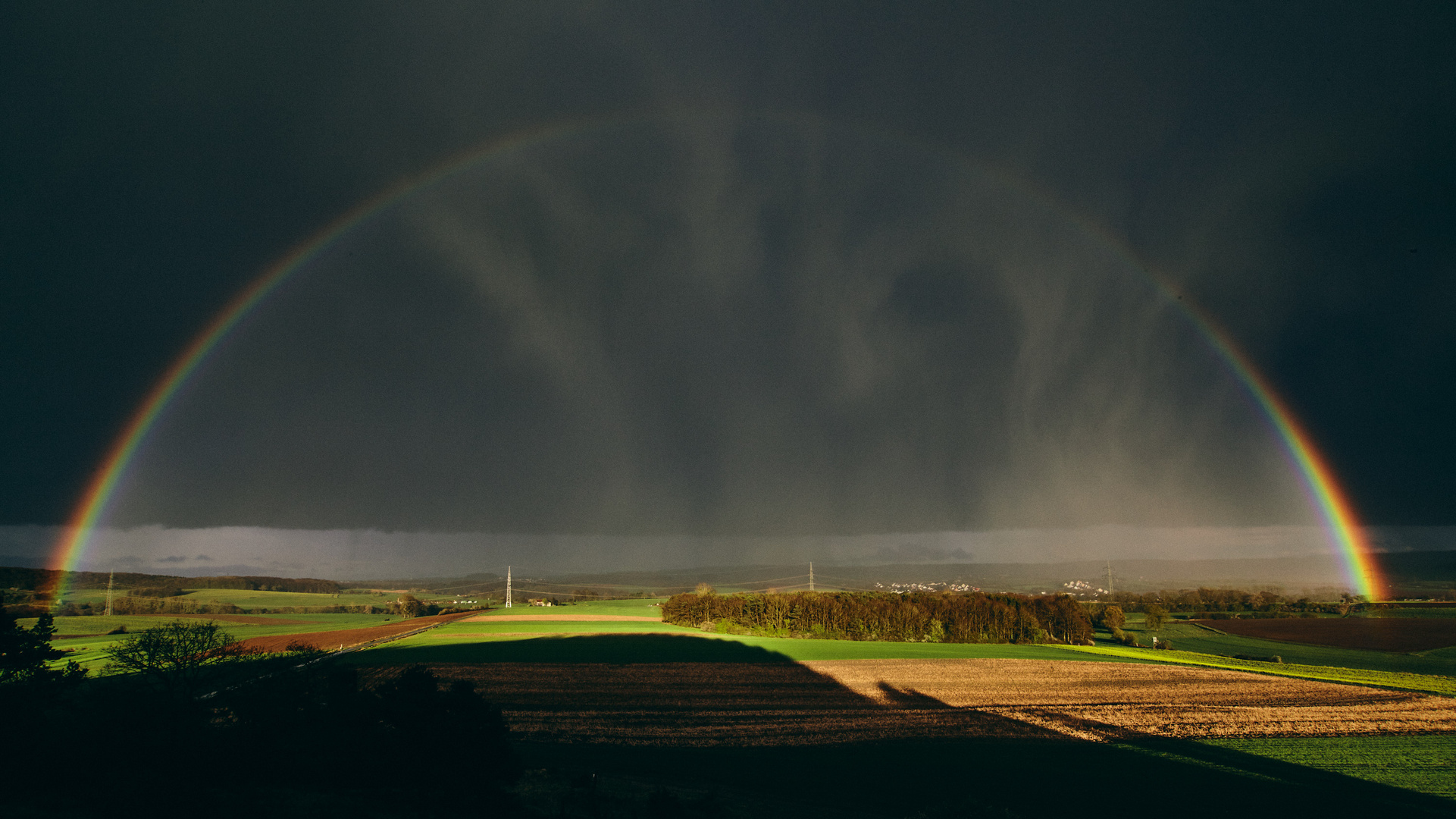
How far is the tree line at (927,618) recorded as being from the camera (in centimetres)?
8762

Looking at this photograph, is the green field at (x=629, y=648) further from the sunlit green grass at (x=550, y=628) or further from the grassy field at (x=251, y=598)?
the grassy field at (x=251, y=598)

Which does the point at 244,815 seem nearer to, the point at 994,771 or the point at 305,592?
the point at 994,771

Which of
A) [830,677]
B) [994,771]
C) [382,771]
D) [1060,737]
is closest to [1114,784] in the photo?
[994,771]

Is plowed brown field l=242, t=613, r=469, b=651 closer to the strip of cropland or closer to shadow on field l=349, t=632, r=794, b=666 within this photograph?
shadow on field l=349, t=632, r=794, b=666

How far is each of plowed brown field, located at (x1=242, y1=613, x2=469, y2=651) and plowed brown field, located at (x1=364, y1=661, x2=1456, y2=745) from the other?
26.6 meters

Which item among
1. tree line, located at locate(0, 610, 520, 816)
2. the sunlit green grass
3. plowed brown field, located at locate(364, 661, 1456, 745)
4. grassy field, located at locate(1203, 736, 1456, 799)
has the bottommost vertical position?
the sunlit green grass

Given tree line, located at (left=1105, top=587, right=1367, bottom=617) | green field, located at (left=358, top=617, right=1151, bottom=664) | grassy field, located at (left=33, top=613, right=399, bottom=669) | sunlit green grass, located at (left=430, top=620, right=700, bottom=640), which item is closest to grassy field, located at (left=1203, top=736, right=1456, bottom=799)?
green field, located at (left=358, top=617, right=1151, bottom=664)

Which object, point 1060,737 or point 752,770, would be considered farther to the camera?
point 1060,737

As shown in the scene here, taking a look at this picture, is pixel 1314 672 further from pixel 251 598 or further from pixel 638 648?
pixel 251 598

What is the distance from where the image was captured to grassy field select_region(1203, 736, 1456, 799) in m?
22.9

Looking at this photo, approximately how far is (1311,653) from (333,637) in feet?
362

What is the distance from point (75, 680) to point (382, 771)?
17708mm

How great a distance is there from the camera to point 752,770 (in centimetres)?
2322

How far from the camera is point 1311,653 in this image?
71562mm
